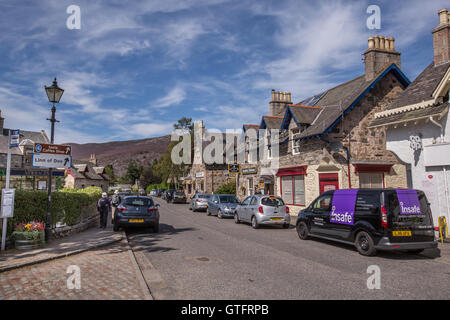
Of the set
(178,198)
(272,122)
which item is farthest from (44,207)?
(178,198)

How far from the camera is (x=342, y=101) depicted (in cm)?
1961

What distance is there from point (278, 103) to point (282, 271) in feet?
73.5

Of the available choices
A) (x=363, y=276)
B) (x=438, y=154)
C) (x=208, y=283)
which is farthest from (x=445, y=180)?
(x=208, y=283)

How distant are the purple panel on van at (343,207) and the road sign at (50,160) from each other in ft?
27.7

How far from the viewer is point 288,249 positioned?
9.54 metres

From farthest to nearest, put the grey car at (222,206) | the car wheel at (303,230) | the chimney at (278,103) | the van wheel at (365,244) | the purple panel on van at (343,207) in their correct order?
1. the chimney at (278,103)
2. the grey car at (222,206)
3. the car wheel at (303,230)
4. the purple panel on van at (343,207)
5. the van wheel at (365,244)

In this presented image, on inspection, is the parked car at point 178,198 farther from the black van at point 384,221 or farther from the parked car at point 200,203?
the black van at point 384,221

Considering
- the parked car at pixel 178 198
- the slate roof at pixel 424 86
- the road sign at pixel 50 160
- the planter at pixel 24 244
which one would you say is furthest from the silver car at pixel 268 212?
the parked car at pixel 178 198

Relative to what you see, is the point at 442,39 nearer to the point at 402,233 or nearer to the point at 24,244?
the point at 402,233

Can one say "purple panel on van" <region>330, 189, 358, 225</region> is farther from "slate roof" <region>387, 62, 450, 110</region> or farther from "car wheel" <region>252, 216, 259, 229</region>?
"slate roof" <region>387, 62, 450, 110</region>

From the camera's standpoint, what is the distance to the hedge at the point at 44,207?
927 cm

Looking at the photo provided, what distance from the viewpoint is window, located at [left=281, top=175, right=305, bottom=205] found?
20500 millimetres
